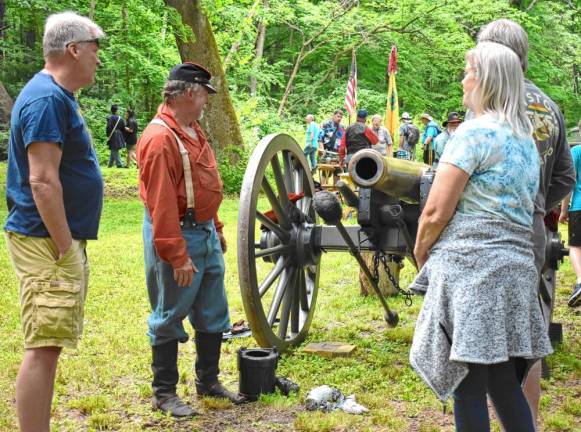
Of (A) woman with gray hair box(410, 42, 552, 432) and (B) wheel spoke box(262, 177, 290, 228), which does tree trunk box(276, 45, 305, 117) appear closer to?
(B) wheel spoke box(262, 177, 290, 228)

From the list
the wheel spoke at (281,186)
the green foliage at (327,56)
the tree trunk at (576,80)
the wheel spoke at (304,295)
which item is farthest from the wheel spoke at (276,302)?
the tree trunk at (576,80)

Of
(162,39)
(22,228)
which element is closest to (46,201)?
(22,228)

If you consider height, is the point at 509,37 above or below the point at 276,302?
above

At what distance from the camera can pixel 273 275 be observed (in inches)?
203

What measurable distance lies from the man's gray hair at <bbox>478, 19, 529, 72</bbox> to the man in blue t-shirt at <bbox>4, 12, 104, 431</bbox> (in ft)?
5.46

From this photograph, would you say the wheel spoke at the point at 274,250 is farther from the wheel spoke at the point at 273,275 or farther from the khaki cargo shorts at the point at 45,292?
the khaki cargo shorts at the point at 45,292

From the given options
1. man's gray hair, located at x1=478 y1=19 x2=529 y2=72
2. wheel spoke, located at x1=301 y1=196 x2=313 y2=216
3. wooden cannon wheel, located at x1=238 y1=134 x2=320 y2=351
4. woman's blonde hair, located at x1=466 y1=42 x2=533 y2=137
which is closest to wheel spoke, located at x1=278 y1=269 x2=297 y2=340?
wooden cannon wheel, located at x1=238 y1=134 x2=320 y2=351

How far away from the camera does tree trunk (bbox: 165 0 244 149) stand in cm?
1622

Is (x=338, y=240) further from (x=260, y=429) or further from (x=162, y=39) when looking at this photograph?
(x=162, y=39)

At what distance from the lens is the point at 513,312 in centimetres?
278

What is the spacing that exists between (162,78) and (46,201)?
19.2 m

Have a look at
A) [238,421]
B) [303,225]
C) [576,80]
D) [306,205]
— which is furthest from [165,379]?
[576,80]

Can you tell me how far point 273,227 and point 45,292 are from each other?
2.20 metres

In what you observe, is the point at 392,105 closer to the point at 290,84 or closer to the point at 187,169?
the point at 290,84
